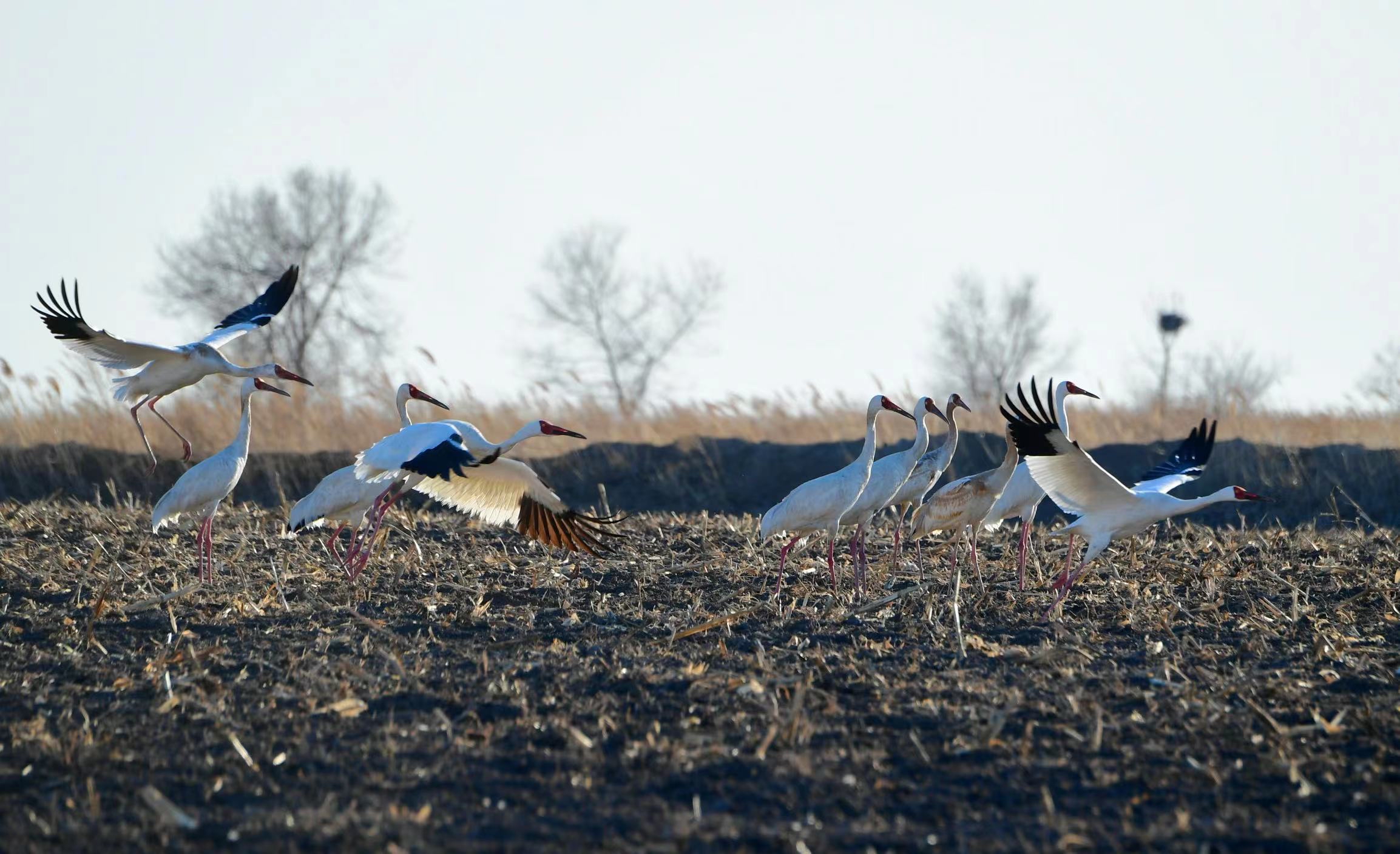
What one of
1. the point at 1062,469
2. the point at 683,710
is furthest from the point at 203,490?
the point at 1062,469

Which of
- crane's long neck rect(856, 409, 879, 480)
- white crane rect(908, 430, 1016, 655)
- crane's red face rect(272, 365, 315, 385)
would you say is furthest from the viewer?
crane's red face rect(272, 365, 315, 385)

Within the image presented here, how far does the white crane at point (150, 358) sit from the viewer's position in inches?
391

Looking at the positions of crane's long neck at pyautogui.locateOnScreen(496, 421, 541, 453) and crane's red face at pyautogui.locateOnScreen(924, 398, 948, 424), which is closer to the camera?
crane's long neck at pyautogui.locateOnScreen(496, 421, 541, 453)

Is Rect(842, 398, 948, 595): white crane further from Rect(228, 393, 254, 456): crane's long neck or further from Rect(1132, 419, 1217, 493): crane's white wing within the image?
Rect(228, 393, 254, 456): crane's long neck

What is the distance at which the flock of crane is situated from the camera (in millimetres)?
8758

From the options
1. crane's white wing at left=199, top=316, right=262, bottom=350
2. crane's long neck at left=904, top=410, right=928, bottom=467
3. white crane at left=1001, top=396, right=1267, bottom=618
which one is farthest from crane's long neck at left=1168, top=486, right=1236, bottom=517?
crane's white wing at left=199, top=316, right=262, bottom=350

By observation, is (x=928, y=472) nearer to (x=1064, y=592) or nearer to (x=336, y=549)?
(x=1064, y=592)

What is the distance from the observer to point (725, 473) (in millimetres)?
18672

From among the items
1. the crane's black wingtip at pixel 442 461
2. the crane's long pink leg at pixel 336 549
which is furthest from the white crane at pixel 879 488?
the crane's long pink leg at pixel 336 549

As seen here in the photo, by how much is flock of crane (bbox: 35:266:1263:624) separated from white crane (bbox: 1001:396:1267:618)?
1cm

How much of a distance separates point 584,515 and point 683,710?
14.3ft

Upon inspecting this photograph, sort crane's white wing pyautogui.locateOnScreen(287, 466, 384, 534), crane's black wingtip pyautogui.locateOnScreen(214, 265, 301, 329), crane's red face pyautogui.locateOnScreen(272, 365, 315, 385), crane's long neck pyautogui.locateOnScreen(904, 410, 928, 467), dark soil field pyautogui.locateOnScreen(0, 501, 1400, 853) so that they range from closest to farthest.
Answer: dark soil field pyautogui.locateOnScreen(0, 501, 1400, 853) < crane's long neck pyautogui.locateOnScreen(904, 410, 928, 467) < crane's white wing pyautogui.locateOnScreen(287, 466, 384, 534) < crane's red face pyautogui.locateOnScreen(272, 365, 315, 385) < crane's black wingtip pyautogui.locateOnScreen(214, 265, 301, 329)

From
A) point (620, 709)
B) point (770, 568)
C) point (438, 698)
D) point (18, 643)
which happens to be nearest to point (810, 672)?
point (620, 709)

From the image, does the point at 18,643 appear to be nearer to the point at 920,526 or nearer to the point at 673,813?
the point at 673,813
